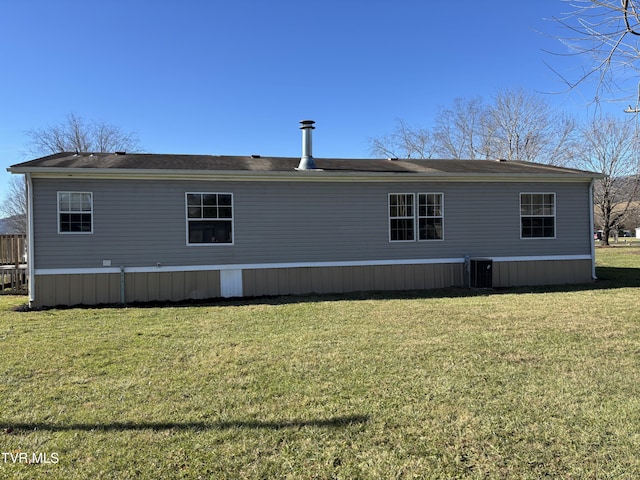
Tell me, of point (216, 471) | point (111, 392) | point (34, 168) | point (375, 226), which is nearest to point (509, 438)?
point (216, 471)

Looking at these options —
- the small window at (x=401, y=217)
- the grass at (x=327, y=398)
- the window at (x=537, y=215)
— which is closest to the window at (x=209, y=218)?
the grass at (x=327, y=398)

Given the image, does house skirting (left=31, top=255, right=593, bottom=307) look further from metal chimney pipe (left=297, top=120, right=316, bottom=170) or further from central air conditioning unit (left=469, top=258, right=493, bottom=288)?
metal chimney pipe (left=297, top=120, right=316, bottom=170)

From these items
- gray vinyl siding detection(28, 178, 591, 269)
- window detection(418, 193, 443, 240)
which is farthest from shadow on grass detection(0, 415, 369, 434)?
window detection(418, 193, 443, 240)

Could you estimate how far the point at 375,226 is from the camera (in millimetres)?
10516

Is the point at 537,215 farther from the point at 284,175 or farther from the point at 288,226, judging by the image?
the point at 284,175

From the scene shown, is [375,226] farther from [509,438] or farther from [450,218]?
[509,438]

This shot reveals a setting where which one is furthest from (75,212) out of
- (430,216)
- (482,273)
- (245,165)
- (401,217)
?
(482,273)

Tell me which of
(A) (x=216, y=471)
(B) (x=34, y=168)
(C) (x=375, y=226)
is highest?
(B) (x=34, y=168)

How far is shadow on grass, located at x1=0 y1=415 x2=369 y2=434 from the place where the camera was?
10.1 ft

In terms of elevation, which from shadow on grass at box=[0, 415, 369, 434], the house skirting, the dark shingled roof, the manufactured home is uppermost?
the dark shingled roof

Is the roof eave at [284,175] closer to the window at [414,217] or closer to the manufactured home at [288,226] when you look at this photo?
the manufactured home at [288,226]

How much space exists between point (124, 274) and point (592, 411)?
8680mm

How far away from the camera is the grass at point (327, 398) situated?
8.66ft

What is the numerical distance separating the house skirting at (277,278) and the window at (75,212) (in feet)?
2.90
